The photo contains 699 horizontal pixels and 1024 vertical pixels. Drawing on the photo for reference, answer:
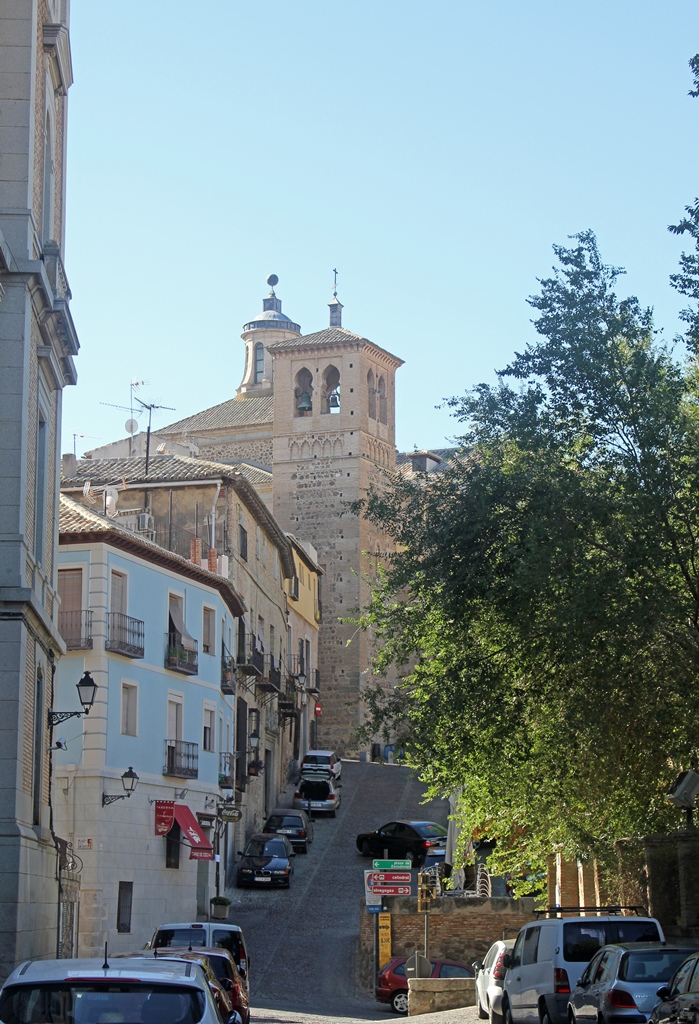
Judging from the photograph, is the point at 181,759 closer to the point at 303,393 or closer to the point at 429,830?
the point at 429,830

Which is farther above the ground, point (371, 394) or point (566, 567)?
point (371, 394)

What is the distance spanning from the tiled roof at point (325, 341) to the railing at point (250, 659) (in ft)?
103

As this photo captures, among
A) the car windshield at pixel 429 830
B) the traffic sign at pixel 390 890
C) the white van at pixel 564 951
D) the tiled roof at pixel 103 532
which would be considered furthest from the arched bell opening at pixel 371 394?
the white van at pixel 564 951

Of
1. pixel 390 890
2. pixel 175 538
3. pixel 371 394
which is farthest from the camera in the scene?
pixel 371 394

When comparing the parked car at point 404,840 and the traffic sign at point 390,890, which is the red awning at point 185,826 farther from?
the parked car at point 404,840

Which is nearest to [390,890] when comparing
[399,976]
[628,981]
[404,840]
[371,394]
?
[399,976]

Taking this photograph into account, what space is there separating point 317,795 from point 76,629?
2149 centimetres

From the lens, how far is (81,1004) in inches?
268

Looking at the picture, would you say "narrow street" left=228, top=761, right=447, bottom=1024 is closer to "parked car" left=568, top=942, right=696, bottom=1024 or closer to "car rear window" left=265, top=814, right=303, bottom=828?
"car rear window" left=265, top=814, right=303, bottom=828

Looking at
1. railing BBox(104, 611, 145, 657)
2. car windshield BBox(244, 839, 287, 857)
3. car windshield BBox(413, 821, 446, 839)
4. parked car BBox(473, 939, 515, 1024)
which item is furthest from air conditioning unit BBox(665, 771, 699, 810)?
car windshield BBox(413, 821, 446, 839)

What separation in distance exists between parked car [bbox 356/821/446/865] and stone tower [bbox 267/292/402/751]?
86.9ft

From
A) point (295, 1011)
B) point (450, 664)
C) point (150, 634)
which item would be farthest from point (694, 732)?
point (150, 634)

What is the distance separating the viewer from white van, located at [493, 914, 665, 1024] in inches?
612

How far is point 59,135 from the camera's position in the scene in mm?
21531
